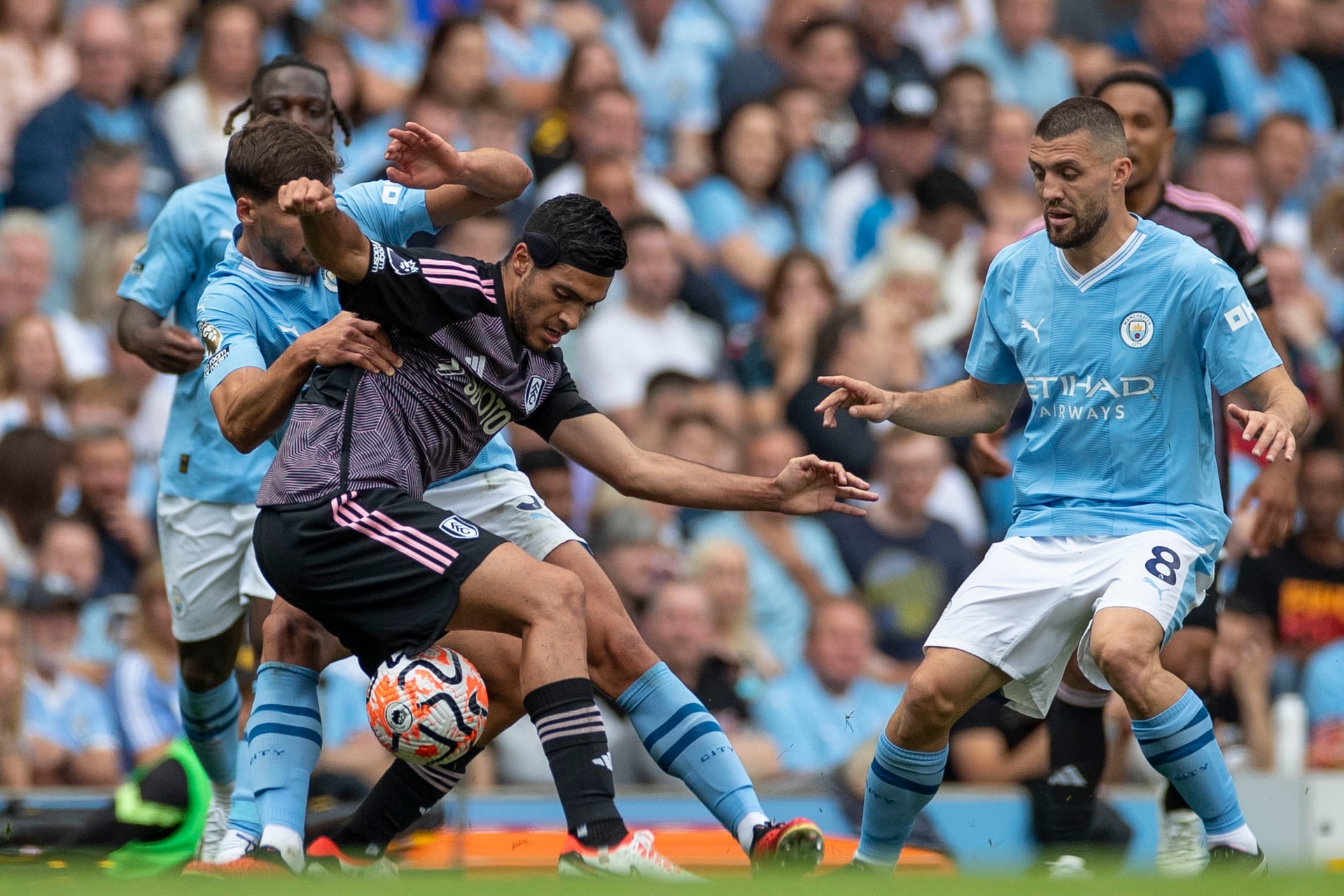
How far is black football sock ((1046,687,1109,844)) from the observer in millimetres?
7211

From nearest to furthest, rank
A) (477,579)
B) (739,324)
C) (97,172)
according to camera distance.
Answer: (477,579) < (97,172) < (739,324)

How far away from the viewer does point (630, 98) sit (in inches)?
485

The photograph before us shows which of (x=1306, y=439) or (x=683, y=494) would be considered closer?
(x=683, y=494)

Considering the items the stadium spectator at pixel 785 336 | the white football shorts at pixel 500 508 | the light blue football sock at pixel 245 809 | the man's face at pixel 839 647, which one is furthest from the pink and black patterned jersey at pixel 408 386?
the stadium spectator at pixel 785 336

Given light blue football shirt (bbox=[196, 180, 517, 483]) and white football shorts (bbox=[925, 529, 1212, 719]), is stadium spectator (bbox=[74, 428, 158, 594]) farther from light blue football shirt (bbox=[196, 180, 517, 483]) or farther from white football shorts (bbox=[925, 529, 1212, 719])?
white football shorts (bbox=[925, 529, 1212, 719])

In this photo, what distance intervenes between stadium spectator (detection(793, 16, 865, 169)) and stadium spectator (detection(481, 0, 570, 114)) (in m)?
1.87

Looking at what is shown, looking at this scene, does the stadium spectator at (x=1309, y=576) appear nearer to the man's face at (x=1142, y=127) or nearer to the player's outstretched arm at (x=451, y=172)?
the man's face at (x=1142, y=127)

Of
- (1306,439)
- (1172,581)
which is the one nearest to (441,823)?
(1172,581)

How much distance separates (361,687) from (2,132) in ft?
14.7

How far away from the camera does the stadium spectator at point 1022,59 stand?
14531 millimetres

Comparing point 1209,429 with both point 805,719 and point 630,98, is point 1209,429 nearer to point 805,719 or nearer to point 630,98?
point 805,719

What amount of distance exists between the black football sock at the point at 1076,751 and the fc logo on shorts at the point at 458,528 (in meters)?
2.75

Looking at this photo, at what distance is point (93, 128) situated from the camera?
11305 millimetres

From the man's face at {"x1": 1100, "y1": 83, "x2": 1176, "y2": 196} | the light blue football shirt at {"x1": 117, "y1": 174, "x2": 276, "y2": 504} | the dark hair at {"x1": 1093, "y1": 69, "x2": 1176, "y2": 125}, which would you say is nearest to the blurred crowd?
the light blue football shirt at {"x1": 117, "y1": 174, "x2": 276, "y2": 504}
